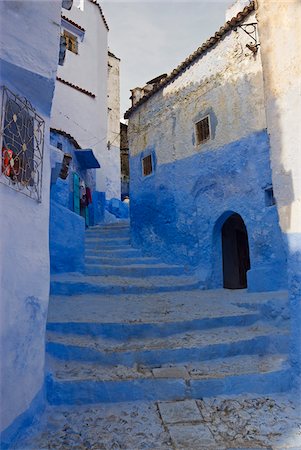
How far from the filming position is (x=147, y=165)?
1171 centimetres

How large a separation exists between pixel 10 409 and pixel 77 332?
2236 mm

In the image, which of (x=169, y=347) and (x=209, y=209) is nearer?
(x=169, y=347)

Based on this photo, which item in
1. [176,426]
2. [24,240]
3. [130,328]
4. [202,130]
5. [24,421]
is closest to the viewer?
[24,421]

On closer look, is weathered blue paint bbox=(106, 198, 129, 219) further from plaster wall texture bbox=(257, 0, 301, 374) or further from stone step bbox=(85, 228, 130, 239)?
plaster wall texture bbox=(257, 0, 301, 374)

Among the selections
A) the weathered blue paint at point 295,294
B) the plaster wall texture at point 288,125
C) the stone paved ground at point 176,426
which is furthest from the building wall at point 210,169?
the stone paved ground at point 176,426

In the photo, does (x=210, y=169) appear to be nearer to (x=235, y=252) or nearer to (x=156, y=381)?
(x=235, y=252)

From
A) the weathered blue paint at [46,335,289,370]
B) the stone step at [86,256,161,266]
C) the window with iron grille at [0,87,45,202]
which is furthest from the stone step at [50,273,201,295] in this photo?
the window with iron grille at [0,87,45,202]

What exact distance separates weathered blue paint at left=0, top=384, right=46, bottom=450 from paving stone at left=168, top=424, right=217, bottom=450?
1.52 metres

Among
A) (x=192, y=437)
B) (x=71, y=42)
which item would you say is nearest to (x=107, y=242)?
(x=192, y=437)

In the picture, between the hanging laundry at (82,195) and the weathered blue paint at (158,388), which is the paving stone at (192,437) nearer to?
the weathered blue paint at (158,388)

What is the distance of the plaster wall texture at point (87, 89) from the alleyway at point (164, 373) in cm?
1058

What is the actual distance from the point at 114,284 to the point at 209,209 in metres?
3.50

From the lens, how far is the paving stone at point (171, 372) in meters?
4.50

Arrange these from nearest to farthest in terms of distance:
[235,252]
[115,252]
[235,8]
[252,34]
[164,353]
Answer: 1. [164,353]
2. [252,34]
3. [115,252]
4. [235,252]
5. [235,8]
